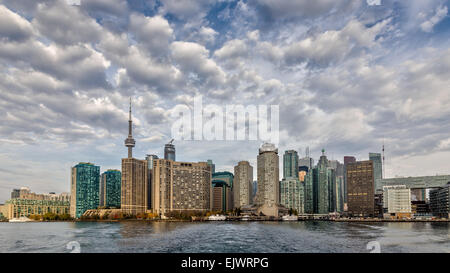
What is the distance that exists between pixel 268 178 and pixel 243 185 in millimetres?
19773

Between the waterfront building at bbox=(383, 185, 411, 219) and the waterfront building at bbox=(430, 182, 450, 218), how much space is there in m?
8.96

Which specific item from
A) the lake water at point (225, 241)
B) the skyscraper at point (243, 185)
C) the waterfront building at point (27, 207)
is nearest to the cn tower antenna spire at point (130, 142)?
the waterfront building at point (27, 207)

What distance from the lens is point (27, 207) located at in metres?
109

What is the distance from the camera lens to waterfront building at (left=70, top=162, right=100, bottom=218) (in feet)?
375

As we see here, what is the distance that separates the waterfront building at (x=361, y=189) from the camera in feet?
392

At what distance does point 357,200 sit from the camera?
399ft

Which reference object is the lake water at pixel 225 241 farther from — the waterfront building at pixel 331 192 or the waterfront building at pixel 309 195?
the waterfront building at pixel 331 192

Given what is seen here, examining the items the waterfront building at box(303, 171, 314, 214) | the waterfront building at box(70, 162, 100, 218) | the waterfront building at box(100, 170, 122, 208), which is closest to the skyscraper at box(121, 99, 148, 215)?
the waterfront building at box(70, 162, 100, 218)

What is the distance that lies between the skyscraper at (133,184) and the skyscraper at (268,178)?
40596 mm

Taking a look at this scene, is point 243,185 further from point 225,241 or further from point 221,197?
point 225,241
